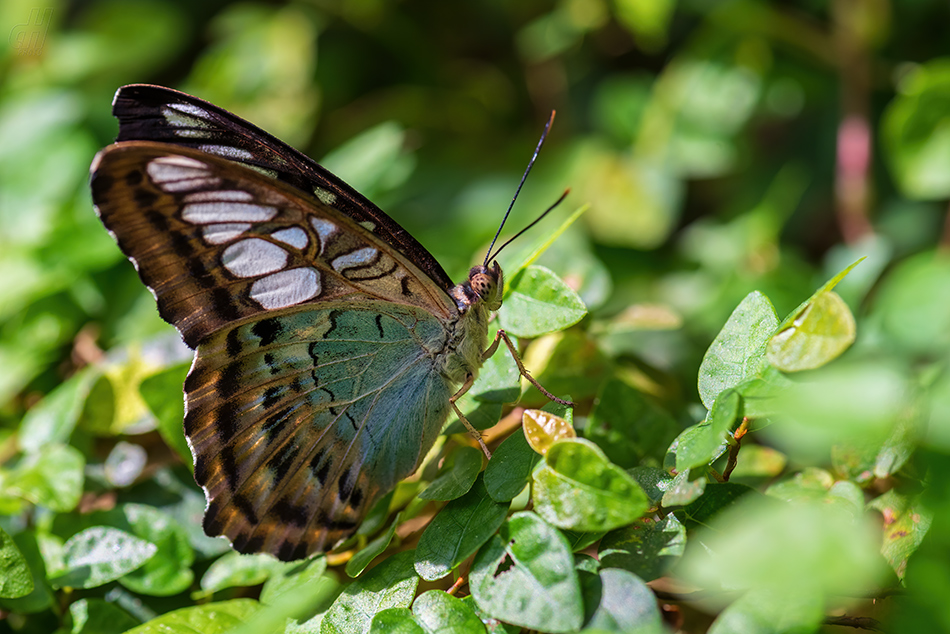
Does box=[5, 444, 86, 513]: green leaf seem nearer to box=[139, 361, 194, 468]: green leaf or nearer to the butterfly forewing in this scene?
box=[139, 361, 194, 468]: green leaf

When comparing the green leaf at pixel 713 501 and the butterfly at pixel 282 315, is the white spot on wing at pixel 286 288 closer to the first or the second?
the butterfly at pixel 282 315

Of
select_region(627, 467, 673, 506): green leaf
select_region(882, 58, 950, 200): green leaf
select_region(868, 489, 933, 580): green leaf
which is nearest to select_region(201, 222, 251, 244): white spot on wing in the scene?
select_region(627, 467, 673, 506): green leaf

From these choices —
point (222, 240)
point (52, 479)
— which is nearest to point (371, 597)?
point (222, 240)

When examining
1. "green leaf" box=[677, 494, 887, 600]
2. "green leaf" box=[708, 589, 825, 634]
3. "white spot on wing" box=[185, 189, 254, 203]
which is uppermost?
"white spot on wing" box=[185, 189, 254, 203]

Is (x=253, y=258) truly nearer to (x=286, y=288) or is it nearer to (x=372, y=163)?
(x=286, y=288)

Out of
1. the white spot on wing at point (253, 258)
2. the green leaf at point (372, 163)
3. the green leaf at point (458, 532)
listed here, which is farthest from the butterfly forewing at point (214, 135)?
the green leaf at point (372, 163)

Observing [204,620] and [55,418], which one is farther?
[55,418]

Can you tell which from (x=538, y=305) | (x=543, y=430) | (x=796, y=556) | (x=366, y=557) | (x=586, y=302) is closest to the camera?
(x=796, y=556)
